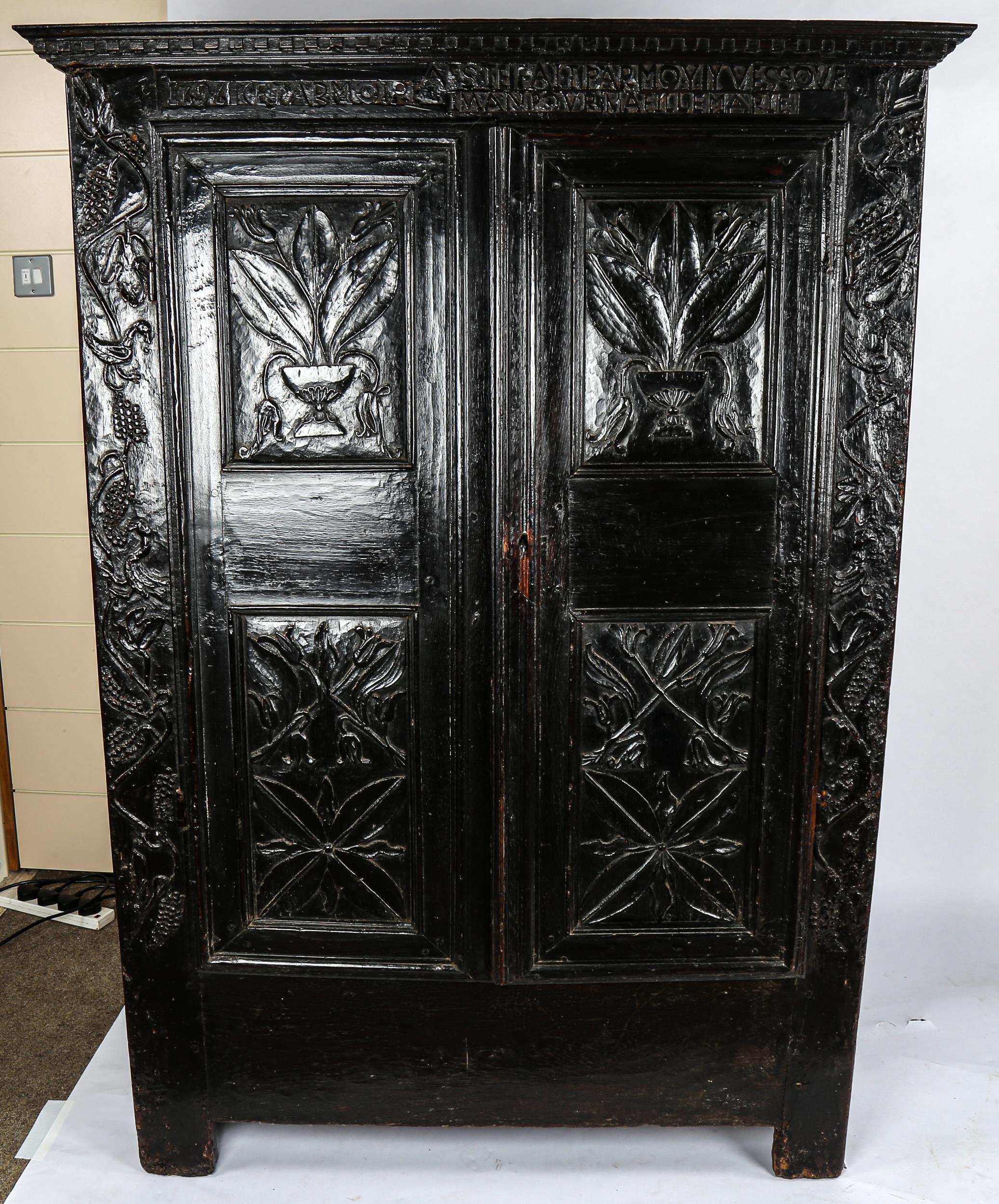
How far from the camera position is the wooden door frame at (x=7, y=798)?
10.5ft

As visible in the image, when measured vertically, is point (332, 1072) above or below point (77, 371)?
→ below

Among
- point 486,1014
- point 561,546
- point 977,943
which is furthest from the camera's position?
point 977,943

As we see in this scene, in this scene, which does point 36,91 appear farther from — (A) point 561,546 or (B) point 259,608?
(A) point 561,546

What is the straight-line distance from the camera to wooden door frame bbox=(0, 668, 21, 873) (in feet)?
10.5

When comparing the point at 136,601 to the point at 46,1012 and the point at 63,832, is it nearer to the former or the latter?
the point at 46,1012

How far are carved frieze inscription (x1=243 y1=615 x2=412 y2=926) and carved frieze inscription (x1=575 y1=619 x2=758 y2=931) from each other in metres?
0.36

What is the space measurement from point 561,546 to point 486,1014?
0.93 metres

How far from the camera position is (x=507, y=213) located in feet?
5.49

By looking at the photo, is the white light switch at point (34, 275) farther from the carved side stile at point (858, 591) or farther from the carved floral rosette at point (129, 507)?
the carved side stile at point (858, 591)

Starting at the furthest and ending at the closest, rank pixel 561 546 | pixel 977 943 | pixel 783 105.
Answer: pixel 977 943 < pixel 561 546 < pixel 783 105

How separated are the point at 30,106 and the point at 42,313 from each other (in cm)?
58

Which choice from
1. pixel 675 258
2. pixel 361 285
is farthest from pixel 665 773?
pixel 361 285

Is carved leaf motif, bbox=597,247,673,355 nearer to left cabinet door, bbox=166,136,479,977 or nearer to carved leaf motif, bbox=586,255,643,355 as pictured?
carved leaf motif, bbox=586,255,643,355

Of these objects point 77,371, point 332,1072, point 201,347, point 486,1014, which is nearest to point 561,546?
point 201,347
